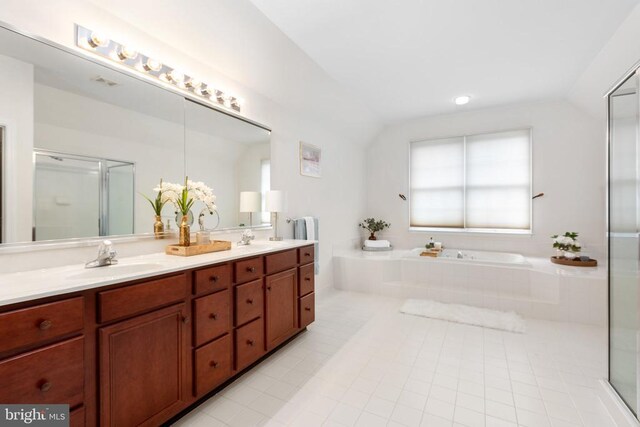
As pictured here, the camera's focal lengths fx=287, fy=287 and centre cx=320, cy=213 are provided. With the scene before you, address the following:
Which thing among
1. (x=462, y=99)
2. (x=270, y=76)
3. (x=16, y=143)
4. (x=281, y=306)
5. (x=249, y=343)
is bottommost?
(x=249, y=343)

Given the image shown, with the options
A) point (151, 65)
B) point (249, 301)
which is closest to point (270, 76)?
point (151, 65)

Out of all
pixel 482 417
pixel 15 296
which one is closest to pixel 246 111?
pixel 15 296

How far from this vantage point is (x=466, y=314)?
3.12 m

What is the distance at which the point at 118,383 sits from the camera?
4.15 ft

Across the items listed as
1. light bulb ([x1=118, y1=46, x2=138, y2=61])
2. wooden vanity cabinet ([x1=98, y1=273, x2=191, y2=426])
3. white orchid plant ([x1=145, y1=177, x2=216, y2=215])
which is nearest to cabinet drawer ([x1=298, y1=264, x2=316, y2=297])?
white orchid plant ([x1=145, y1=177, x2=216, y2=215])

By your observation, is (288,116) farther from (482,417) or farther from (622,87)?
(482,417)

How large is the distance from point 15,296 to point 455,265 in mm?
3814

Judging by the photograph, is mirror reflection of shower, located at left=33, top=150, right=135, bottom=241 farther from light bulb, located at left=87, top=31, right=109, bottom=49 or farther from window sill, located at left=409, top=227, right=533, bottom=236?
window sill, located at left=409, top=227, right=533, bottom=236

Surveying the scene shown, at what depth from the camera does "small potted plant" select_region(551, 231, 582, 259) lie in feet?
11.3

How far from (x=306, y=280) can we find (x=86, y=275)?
1664 millimetres

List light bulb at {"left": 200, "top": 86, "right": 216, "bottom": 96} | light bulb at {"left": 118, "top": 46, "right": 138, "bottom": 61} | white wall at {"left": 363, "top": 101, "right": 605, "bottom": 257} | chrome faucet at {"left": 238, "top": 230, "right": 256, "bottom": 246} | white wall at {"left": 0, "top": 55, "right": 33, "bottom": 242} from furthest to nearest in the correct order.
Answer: white wall at {"left": 363, "top": 101, "right": 605, "bottom": 257}
chrome faucet at {"left": 238, "top": 230, "right": 256, "bottom": 246}
light bulb at {"left": 200, "top": 86, "right": 216, "bottom": 96}
light bulb at {"left": 118, "top": 46, "right": 138, "bottom": 61}
white wall at {"left": 0, "top": 55, "right": 33, "bottom": 242}

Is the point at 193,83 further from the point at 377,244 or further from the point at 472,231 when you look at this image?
the point at 472,231

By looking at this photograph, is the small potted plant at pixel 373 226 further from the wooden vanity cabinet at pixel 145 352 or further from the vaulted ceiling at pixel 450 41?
the wooden vanity cabinet at pixel 145 352

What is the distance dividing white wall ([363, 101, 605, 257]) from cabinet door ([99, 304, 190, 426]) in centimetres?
405
